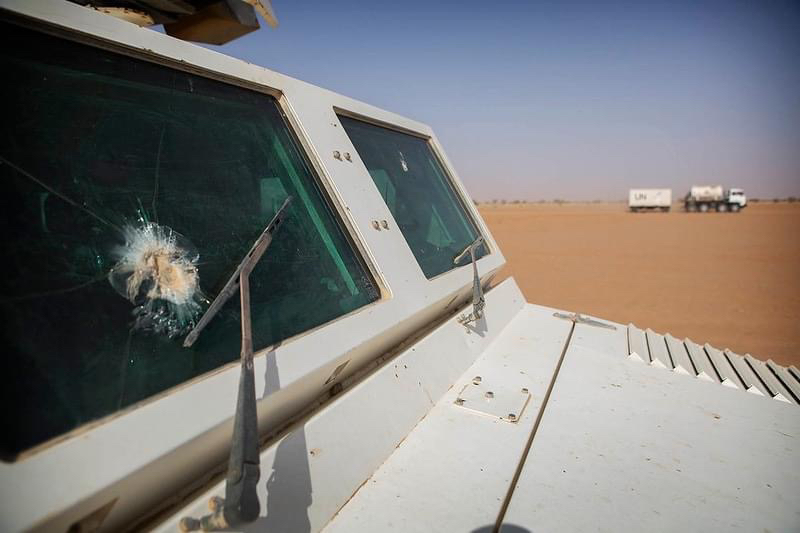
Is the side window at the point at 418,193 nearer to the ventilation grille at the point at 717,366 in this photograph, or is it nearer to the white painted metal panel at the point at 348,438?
the white painted metal panel at the point at 348,438

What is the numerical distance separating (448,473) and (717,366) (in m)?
1.59

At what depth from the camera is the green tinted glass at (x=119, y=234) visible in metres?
0.71

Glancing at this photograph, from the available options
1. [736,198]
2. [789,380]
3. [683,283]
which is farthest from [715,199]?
[789,380]

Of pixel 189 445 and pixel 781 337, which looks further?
pixel 781 337

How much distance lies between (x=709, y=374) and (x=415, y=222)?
1.43 m

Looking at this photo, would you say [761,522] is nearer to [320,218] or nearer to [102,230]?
[320,218]

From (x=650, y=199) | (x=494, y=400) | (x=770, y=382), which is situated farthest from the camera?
(x=650, y=199)

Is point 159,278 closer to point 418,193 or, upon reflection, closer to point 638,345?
point 418,193

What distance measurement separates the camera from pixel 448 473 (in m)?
1.08

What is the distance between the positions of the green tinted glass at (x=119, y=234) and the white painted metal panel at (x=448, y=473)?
438 mm

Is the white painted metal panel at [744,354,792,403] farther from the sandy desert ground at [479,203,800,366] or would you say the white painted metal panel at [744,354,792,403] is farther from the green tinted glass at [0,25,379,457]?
the sandy desert ground at [479,203,800,366]

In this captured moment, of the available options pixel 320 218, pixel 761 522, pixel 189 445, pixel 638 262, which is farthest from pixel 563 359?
pixel 638 262

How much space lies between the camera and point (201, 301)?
37.2 inches

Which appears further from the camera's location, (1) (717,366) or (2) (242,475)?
(1) (717,366)
